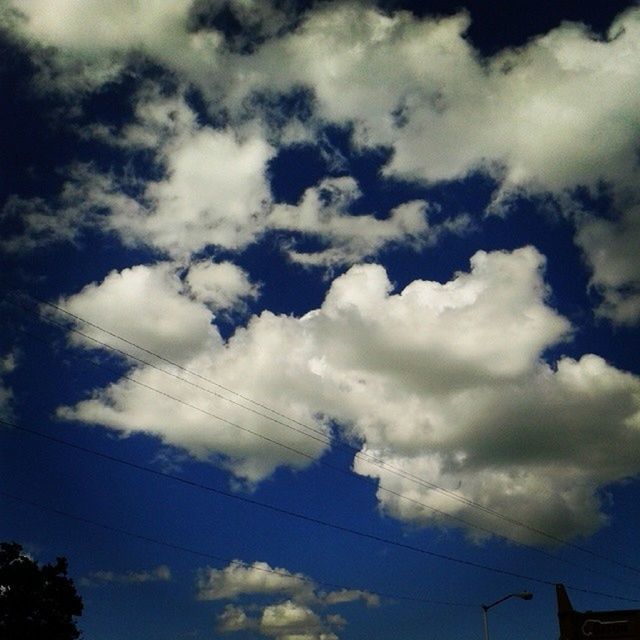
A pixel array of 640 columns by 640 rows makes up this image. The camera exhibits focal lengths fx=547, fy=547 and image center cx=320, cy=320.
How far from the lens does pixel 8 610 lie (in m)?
41.9

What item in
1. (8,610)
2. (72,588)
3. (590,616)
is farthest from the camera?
(72,588)

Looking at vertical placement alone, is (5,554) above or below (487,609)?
above

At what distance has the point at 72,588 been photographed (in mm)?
45750

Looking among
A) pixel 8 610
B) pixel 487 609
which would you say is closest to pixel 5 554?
pixel 8 610

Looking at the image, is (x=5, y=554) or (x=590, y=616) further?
(x=5, y=554)

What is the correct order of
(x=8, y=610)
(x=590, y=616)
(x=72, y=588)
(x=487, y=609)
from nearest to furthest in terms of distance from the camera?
(x=590, y=616)
(x=487, y=609)
(x=8, y=610)
(x=72, y=588)

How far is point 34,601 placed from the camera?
142ft

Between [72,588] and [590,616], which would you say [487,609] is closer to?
[590,616]

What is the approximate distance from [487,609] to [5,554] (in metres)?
36.9

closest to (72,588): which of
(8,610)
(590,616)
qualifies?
(8,610)

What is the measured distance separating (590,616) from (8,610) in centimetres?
4080

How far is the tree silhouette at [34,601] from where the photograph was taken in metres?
41.9

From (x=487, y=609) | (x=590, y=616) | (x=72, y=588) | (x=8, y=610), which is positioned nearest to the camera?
(x=590, y=616)

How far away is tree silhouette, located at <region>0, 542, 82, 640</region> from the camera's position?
1651 inches
